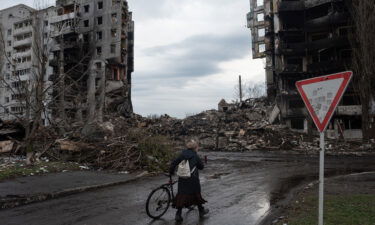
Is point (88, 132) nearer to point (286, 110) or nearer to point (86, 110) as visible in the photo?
point (86, 110)

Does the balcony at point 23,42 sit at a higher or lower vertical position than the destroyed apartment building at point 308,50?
higher

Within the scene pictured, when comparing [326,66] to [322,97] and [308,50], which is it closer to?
[308,50]

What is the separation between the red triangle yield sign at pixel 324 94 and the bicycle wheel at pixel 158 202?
385cm

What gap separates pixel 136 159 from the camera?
15648 millimetres

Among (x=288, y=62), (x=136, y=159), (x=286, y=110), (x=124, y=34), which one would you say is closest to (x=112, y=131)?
(x=136, y=159)

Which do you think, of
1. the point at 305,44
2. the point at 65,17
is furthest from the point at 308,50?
the point at 65,17

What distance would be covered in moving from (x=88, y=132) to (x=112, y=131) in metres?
1.27

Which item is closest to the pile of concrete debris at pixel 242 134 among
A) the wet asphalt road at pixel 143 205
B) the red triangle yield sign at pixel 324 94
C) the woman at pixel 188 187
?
the wet asphalt road at pixel 143 205

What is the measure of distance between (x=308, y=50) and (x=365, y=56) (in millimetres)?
14708

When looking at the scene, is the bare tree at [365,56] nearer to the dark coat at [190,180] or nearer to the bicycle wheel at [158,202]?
the dark coat at [190,180]

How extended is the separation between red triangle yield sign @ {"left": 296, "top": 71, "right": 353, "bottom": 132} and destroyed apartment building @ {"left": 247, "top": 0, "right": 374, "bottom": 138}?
35887 mm

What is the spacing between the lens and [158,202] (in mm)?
7492

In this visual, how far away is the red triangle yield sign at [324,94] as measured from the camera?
4844 millimetres

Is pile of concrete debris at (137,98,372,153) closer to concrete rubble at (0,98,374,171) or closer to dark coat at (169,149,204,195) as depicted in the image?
concrete rubble at (0,98,374,171)
